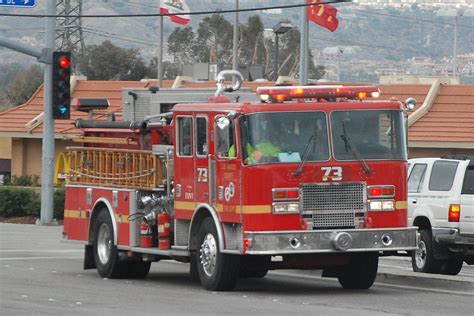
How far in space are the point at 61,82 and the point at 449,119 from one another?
14444 mm

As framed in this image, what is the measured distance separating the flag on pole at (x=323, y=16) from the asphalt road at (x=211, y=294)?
1085cm

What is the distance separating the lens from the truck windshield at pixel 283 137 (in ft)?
57.3

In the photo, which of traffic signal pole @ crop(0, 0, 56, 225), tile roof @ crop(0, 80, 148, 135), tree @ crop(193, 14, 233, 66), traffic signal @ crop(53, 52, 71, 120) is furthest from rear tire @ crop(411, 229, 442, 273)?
tree @ crop(193, 14, 233, 66)

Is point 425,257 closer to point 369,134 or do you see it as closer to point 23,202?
point 369,134

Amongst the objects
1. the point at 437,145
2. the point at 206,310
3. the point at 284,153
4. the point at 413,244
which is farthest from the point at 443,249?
the point at 437,145

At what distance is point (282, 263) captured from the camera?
18.1 meters

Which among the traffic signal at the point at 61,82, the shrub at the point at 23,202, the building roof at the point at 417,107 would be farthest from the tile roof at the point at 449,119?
the traffic signal at the point at 61,82

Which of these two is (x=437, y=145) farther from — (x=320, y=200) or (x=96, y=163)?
(x=320, y=200)

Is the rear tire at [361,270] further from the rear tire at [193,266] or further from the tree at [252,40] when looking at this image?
the tree at [252,40]

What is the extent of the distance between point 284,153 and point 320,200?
775 millimetres

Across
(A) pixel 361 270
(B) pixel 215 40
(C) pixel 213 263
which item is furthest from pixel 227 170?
(B) pixel 215 40

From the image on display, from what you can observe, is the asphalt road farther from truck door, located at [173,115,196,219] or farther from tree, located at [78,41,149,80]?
tree, located at [78,41,149,80]

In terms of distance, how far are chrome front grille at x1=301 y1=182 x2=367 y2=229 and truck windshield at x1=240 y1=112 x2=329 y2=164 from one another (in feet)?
1.36

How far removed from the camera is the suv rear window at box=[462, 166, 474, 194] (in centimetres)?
2128
